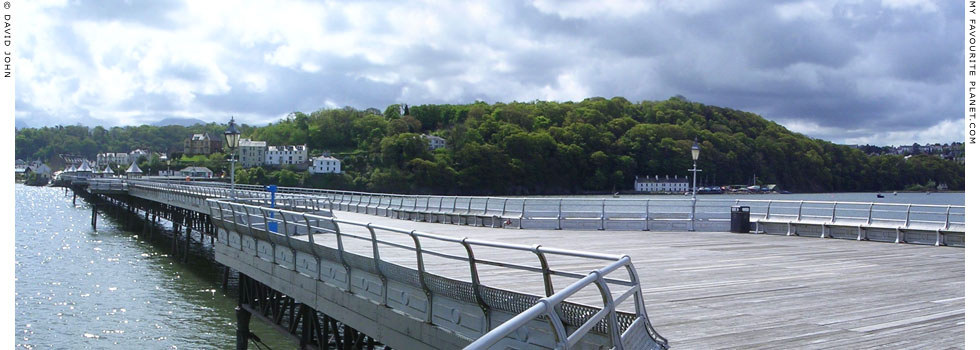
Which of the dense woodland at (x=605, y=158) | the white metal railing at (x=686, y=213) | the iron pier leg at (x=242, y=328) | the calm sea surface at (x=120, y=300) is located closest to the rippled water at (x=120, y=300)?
the calm sea surface at (x=120, y=300)

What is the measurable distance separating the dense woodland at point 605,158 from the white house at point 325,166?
268 cm

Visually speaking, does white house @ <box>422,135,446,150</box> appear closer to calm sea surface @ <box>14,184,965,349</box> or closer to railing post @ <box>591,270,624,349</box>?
calm sea surface @ <box>14,184,965,349</box>

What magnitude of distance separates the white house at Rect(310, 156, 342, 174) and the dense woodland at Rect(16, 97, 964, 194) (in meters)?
2.68

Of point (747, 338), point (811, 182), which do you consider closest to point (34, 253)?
point (747, 338)

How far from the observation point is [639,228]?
79.6 feet

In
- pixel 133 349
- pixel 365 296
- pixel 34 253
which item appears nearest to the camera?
pixel 365 296

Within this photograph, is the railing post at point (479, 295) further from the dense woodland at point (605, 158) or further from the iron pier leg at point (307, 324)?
the dense woodland at point (605, 158)

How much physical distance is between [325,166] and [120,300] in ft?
406

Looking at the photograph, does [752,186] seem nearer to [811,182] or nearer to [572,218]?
[811,182]

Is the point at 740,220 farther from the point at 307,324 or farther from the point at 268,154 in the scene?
the point at 268,154

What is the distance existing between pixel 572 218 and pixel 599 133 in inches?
5218

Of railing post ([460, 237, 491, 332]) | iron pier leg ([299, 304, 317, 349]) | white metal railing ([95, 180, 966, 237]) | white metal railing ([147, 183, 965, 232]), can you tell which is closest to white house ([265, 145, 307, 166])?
white metal railing ([147, 183, 965, 232])

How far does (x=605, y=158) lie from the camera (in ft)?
488

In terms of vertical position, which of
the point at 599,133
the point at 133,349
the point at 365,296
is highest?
the point at 599,133
